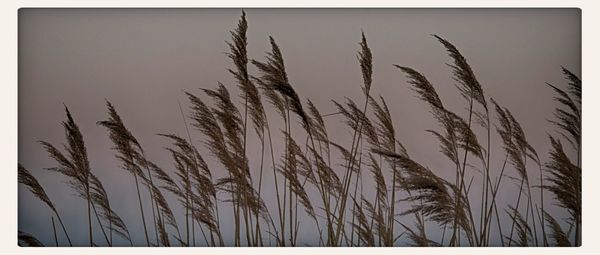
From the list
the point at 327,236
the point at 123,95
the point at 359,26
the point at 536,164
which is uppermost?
the point at 359,26

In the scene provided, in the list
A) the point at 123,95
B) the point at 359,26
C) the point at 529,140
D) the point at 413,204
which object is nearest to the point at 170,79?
the point at 123,95

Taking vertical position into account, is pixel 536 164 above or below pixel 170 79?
below

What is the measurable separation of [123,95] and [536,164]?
84.5 inches

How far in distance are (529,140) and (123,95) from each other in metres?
2.09

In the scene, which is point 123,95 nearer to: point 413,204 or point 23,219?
point 23,219

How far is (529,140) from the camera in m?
4.93

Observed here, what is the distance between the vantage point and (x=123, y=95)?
4.93 m

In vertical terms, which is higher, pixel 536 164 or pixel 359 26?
pixel 359 26

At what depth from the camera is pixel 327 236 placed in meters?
4.96

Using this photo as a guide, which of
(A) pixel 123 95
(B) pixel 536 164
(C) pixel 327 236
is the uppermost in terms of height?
(A) pixel 123 95
